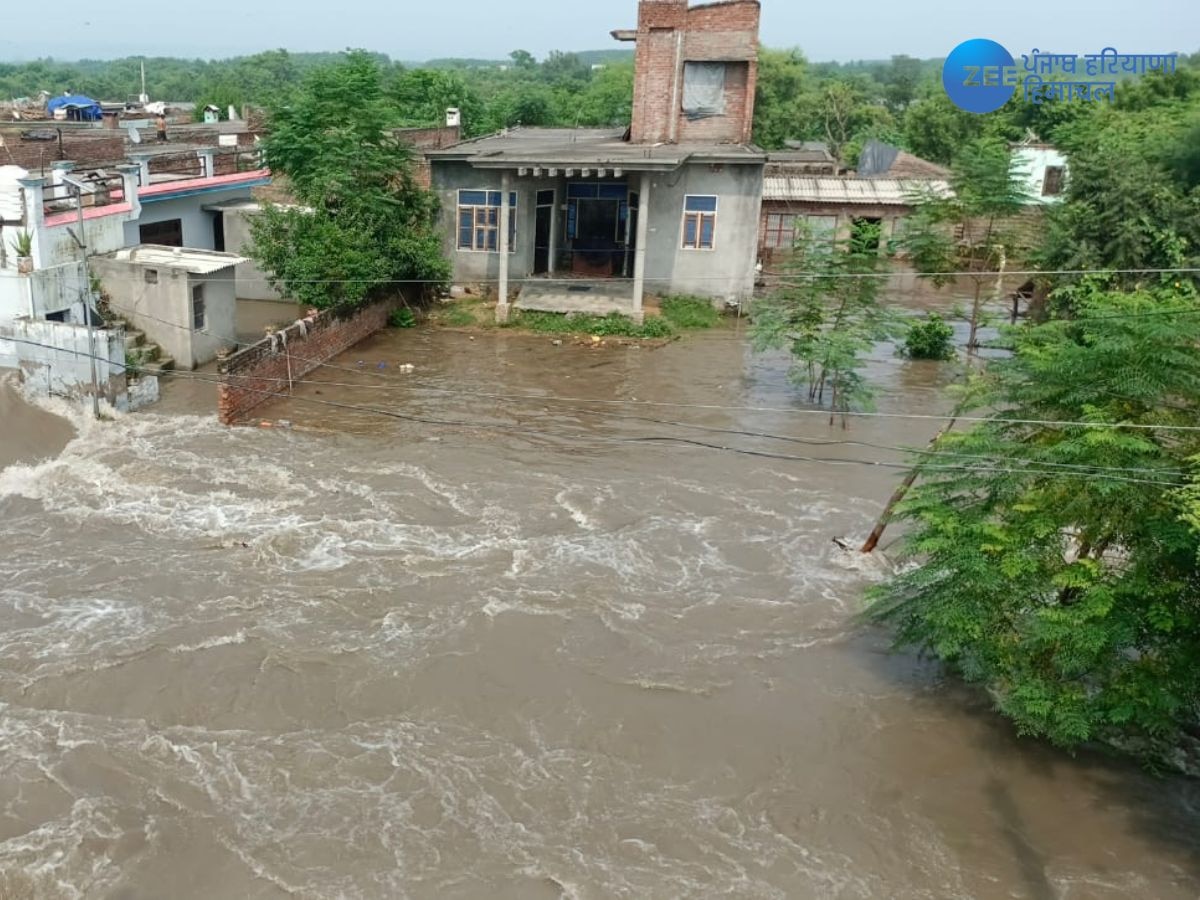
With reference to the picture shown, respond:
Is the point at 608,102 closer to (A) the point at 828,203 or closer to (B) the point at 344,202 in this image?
→ (A) the point at 828,203

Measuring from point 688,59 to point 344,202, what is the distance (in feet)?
33.0

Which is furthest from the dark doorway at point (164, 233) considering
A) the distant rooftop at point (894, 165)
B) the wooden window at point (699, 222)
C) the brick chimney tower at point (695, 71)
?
the distant rooftop at point (894, 165)

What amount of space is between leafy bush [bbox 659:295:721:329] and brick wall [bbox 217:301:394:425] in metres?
6.86

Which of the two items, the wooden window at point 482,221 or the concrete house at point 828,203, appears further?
the concrete house at point 828,203

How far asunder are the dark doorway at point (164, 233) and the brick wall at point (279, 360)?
481 centimetres

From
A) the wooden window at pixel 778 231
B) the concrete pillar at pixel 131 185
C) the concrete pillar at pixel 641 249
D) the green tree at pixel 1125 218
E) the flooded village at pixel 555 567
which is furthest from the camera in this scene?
the wooden window at pixel 778 231

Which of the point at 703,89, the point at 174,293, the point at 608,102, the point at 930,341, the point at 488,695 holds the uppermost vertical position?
the point at 608,102

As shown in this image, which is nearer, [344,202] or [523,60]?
[344,202]

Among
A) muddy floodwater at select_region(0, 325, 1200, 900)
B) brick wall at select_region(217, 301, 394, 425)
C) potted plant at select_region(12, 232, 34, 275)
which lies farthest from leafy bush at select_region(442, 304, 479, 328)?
potted plant at select_region(12, 232, 34, 275)

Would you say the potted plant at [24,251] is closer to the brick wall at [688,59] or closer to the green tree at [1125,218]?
the brick wall at [688,59]

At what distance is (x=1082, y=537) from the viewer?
8.62m

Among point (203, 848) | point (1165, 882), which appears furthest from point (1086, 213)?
point (203, 848)

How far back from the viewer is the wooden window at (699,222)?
23828 millimetres

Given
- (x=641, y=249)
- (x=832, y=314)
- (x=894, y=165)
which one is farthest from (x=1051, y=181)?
(x=832, y=314)
